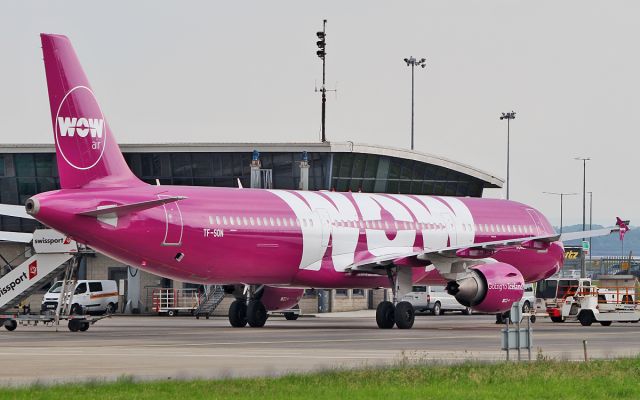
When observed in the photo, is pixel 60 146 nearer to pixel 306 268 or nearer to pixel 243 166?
pixel 306 268

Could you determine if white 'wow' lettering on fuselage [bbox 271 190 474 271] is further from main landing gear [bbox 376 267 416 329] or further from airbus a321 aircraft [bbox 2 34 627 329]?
main landing gear [bbox 376 267 416 329]

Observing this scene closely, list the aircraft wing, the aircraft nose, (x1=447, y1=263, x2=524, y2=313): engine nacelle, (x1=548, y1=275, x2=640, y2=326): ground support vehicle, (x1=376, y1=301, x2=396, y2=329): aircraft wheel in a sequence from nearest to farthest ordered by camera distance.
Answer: the aircraft nose, (x1=447, y1=263, x2=524, y2=313): engine nacelle, the aircraft wing, (x1=376, y1=301, x2=396, y2=329): aircraft wheel, (x1=548, y1=275, x2=640, y2=326): ground support vehicle

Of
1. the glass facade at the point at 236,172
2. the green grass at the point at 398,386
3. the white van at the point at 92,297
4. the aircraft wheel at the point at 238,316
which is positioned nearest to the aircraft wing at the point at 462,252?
the aircraft wheel at the point at 238,316

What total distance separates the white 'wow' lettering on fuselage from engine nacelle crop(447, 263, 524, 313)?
12.1 ft

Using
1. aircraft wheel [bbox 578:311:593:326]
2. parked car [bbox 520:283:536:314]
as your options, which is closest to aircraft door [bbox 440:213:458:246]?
aircraft wheel [bbox 578:311:593:326]

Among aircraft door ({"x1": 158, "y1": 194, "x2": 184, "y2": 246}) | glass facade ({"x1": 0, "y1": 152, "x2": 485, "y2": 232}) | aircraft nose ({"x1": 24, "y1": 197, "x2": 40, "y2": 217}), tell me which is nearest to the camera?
aircraft nose ({"x1": 24, "y1": 197, "x2": 40, "y2": 217})

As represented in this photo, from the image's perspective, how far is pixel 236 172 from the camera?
7619cm

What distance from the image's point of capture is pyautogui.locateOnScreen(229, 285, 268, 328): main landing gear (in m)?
47.9

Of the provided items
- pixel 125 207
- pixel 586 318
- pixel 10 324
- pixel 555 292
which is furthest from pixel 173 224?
pixel 555 292

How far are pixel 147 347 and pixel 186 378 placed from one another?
410 inches

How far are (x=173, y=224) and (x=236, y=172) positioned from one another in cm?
3495

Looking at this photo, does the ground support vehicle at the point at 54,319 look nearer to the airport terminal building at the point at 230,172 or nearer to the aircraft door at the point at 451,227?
the aircraft door at the point at 451,227

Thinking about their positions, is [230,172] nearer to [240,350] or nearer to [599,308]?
[599,308]

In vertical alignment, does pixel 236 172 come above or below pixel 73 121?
below
